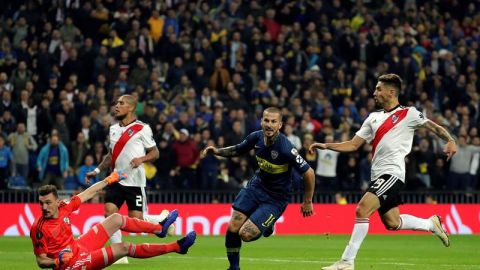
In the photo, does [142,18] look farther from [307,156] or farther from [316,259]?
[316,259]

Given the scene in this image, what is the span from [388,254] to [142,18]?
13.4m

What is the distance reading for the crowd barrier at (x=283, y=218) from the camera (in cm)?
2548

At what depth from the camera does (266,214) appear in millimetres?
14352

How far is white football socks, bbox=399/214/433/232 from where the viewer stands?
15156mm

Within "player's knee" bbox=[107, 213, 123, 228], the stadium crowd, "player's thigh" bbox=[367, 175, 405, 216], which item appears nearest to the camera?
"player's knee" bbox=[107, 213, 123, 228]

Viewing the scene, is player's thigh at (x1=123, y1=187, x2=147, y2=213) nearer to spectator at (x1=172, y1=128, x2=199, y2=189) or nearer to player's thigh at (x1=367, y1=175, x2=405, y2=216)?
player's thigh at (x1=367, y1=175, x2=405, y2=216)

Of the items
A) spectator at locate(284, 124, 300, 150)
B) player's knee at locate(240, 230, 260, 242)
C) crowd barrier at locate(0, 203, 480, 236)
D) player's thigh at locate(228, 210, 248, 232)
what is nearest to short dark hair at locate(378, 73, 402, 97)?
player's thigh at locate(228, 210, 248, 232)

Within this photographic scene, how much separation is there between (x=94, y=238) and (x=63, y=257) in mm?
623

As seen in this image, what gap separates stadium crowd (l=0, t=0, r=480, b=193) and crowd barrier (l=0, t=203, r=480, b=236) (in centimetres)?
107

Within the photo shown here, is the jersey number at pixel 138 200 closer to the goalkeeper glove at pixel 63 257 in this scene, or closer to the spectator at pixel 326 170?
the goalkeeper glove at pixel 63 257

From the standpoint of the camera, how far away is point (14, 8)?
31.3m

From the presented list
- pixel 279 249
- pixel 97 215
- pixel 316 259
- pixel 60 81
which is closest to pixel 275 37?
pixel 60 81

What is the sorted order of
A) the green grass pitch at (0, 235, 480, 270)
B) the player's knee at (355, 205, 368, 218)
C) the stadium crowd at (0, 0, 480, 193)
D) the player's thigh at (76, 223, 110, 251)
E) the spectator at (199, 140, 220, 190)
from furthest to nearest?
the spectator at (199, 140, 220, 190)
the stadium crowd at (0, 0, 480, 193)
the green grass pitch at (0, 235, 480, 270)
the player's knee at (355, 205, 368, 218)
the player's thigh at (76, 223, 110, 251)

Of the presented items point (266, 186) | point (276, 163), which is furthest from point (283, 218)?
point (276, 163)
